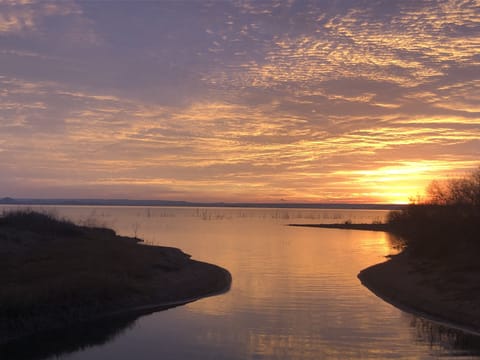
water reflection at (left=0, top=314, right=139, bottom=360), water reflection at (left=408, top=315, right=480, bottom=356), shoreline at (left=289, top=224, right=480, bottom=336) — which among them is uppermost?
shoreline at (left=289, top=224, right=480, bottom=336)

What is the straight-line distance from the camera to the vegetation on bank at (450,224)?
134ft

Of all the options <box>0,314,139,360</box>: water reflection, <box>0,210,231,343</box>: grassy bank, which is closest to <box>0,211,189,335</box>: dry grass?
<box>0,210,231,343</box>: grassy bank

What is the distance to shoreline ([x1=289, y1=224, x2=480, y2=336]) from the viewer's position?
26.7 m

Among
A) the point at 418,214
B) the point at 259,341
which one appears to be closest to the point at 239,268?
the point at 418,214

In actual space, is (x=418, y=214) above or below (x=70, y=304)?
above

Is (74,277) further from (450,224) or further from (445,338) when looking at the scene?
(450,224)

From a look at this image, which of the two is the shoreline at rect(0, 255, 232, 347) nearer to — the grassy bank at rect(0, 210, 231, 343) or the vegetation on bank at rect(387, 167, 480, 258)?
the grassy bank at rect(0, 210, 231, 343)

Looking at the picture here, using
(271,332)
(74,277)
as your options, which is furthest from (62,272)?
(271,332)

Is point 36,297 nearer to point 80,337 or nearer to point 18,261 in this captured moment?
point 80,337

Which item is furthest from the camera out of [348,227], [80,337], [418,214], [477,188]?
[348,227]

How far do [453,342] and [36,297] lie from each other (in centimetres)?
1963

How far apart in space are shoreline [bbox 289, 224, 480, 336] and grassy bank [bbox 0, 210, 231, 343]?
1196 cm

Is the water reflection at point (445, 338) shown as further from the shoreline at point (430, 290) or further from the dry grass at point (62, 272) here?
the dry grass at point (62, 272)

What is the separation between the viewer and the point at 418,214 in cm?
5278
